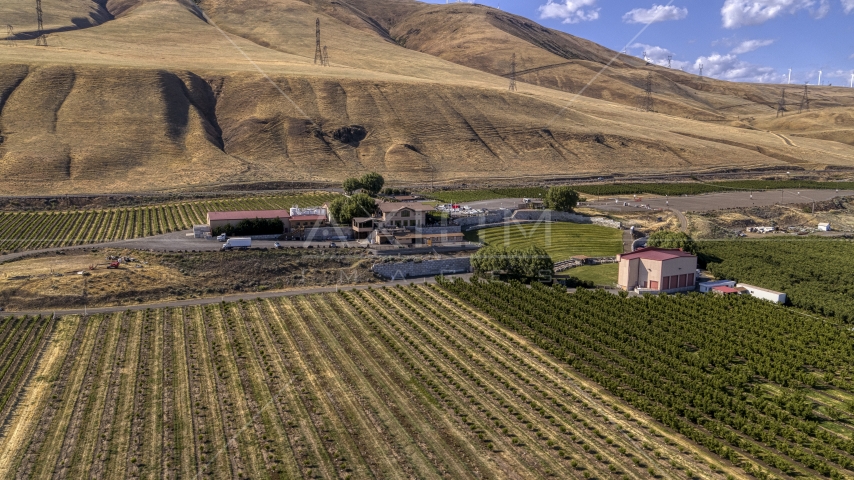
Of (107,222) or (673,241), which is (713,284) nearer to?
(673,241)

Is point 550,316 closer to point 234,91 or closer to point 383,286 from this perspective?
point 383,286

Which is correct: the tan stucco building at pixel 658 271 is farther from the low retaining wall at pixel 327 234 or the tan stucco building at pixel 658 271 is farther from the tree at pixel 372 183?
the tree at pixel 372 183

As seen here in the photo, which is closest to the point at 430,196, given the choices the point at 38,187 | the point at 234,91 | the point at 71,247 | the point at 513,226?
the point at 513,226

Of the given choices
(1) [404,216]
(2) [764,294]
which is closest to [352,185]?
(1) [404,216]

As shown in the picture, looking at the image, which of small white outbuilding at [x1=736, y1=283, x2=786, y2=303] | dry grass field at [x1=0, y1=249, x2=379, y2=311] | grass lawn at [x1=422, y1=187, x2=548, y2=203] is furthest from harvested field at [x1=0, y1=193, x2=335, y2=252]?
small white outbuilding at [x1=736, y1=283, x2=786, y2=303]

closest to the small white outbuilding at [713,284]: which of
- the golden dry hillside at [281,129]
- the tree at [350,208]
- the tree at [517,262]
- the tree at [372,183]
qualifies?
the tree at [517,262]
